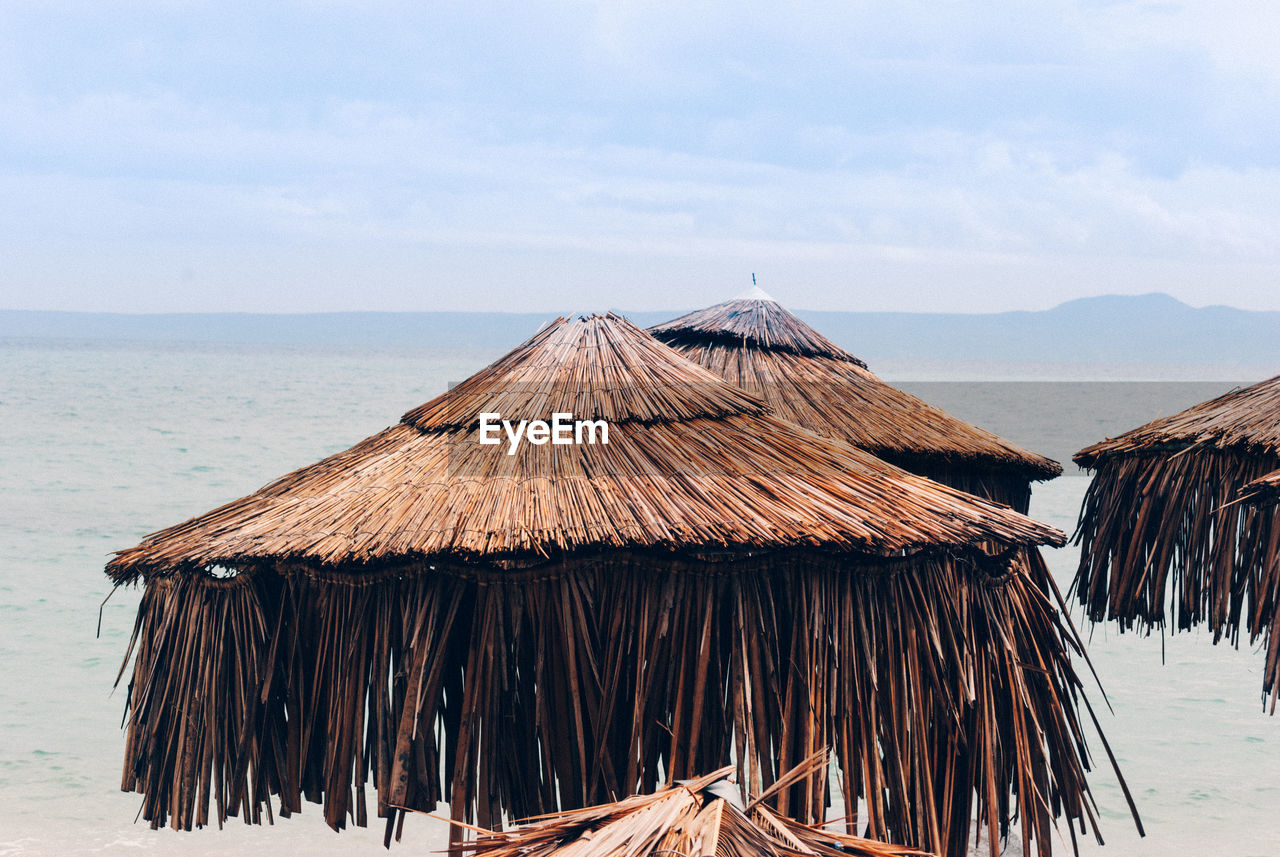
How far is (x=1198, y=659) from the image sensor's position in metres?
16.5

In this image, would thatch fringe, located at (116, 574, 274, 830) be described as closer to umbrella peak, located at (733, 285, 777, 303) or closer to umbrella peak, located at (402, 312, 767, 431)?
umbrella peak, located at (402, 312, 767, 431)

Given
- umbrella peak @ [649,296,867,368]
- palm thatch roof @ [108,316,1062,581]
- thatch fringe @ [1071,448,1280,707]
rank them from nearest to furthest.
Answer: palm thatch roof @ [108,316,1062,581], thatch fringe @ [1071,448,1280,707], umbrella peak @ [649,296,867,368]

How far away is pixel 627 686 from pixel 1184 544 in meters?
4.80

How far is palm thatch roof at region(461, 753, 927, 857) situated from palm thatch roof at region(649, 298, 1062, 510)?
5.40 m

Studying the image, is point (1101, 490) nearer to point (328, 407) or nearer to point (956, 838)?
point (956, 838)

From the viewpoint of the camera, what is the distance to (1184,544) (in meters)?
7.51

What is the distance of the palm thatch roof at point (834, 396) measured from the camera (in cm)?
809

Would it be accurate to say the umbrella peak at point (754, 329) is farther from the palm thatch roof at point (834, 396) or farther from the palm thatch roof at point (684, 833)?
the palm thatch roof at point (684, 833)

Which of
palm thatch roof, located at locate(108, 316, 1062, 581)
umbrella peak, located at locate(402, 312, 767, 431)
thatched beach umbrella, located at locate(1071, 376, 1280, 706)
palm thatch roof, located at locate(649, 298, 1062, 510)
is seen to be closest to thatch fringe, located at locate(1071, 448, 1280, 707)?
thatched beach umbrella, located at locate(1071, 376, 1280, 706)

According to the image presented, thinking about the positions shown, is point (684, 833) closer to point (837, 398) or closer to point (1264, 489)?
point (1264, 489)

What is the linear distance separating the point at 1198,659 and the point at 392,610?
1534 centimetres

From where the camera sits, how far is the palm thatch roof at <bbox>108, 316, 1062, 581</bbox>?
4.11m

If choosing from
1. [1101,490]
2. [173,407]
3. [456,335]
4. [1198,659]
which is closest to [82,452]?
[173,407]

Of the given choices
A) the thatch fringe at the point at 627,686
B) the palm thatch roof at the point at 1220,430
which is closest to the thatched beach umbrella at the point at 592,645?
the thatch fringe at the point at 627,686
